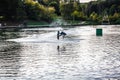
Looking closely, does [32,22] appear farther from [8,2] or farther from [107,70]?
[107,70]

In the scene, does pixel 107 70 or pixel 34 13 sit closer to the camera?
pixel 107 70

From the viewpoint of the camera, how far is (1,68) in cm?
2319

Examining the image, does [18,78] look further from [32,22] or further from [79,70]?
[32,22]

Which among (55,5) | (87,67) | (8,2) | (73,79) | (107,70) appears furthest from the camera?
(55,5)

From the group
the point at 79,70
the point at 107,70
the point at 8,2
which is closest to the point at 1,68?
the point at 79,70

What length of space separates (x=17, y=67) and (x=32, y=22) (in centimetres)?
10854

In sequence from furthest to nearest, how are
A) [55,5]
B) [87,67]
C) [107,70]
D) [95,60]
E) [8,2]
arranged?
[55,5] → [8,2] → [95,60] → [87,67] → [107,70]

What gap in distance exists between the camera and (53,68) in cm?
2303

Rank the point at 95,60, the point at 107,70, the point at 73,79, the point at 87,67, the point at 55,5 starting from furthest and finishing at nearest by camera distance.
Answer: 1. the point at 55,5
2. the point at 95,60
3. the point at 87,67
4. the point at 107,70
5. the point at 73,79

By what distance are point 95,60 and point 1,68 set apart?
260 inches

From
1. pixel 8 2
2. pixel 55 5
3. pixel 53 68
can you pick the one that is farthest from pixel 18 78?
pixel 55 5

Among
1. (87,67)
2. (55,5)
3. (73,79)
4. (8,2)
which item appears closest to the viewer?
(73,79)

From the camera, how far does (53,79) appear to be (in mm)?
19031

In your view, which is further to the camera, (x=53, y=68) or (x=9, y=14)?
(x=9, y=14)
